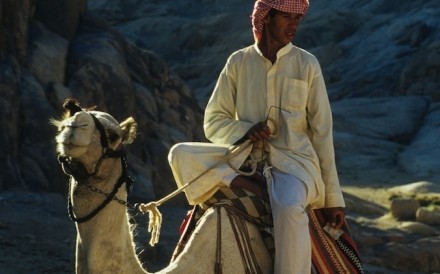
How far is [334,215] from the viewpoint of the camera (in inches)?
283

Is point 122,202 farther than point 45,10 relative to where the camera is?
No

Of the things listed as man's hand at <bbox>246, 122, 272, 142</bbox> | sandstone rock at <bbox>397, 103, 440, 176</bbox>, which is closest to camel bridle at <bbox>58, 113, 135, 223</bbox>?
man's hand at <bbox>246, 122, 272, 142</bbox>

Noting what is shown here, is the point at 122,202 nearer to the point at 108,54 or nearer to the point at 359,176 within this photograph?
the point at 108,54

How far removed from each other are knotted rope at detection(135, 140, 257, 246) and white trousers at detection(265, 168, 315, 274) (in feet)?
0.92

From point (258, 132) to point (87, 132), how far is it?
130cm

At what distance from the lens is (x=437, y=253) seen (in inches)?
801

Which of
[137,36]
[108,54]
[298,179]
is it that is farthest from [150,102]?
[137,36]

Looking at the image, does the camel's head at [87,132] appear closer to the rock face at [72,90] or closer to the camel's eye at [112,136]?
the camel's eye at [112,136]

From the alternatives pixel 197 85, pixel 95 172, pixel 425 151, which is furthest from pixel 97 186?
pixel 197 85

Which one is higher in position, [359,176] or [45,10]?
[45,10]

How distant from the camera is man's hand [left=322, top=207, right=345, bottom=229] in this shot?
7.17 metres

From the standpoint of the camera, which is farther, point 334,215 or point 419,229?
point 419,229

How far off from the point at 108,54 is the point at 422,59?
85.5 feet

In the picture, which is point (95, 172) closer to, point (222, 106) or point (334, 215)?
point (222, 106)
